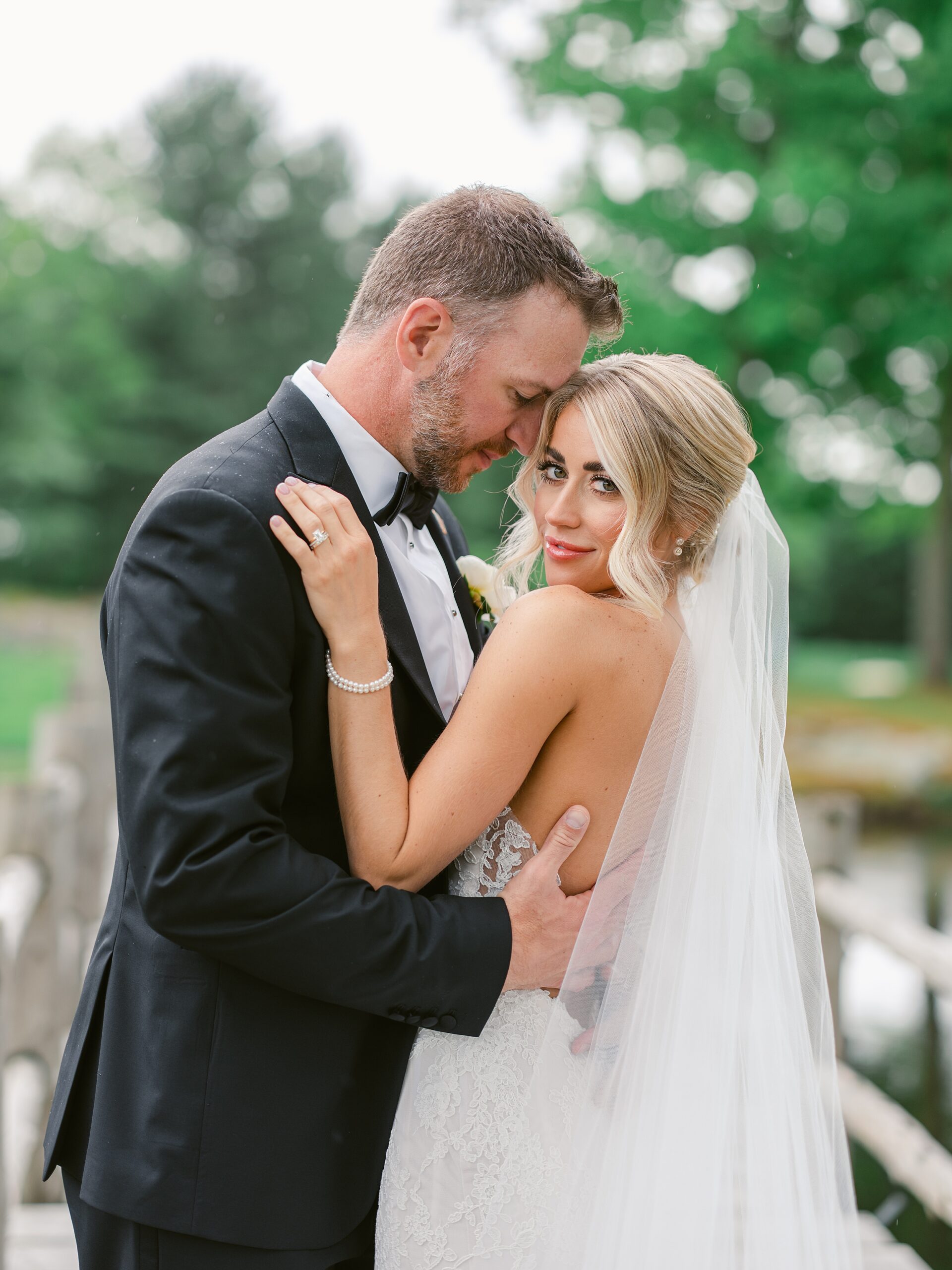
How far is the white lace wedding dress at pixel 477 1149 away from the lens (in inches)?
83.7

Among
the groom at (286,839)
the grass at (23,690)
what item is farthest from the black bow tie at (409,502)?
the grass at (23,690)

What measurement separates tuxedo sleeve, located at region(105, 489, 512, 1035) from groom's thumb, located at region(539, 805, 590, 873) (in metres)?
0.31

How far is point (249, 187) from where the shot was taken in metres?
26.2

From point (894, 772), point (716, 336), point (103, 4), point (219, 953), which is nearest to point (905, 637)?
point (894, 772)

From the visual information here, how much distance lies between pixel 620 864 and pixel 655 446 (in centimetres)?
77

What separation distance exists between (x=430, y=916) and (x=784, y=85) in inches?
405

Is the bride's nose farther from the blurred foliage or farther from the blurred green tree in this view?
the blurred foliage

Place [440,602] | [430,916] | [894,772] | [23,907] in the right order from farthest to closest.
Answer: [894,772] < [23,907] < [440,602] < [430,916]

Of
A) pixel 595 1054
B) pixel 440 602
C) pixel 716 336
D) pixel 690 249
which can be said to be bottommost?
pixel 595 1054

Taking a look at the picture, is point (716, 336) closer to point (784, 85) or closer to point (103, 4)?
point (784, 85)

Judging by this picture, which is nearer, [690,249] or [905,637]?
[690,249]

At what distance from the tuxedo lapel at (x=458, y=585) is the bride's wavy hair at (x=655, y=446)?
1.22ft

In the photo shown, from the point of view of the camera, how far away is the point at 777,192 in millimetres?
9766

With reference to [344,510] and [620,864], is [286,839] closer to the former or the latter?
[344,510]
